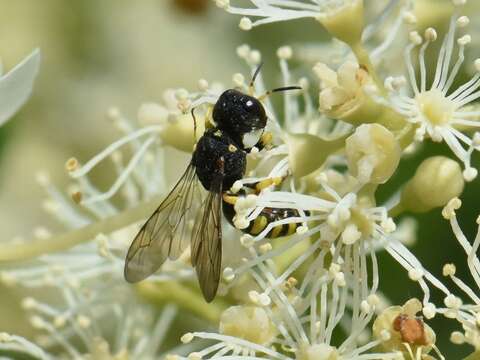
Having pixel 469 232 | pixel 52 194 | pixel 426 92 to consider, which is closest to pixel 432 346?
pixel 426 92

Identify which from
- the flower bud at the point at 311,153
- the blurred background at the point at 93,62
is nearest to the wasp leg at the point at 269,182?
the flower bud at the point at 311,153

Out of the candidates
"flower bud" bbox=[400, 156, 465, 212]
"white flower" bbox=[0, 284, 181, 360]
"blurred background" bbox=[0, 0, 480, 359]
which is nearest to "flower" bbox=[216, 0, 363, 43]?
"flower bud" bbox=[400, 156, 465, 212]

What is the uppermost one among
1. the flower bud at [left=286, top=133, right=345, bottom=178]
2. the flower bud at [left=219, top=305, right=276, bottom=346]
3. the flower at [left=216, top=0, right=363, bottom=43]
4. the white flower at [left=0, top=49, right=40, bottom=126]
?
the flower at [left=216, top=0, right=363, bottom=43]

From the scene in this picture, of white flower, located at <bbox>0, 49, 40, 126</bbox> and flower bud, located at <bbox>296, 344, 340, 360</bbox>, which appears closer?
flower bud, located at <bbox>296, 344, 340, 360</bbox>

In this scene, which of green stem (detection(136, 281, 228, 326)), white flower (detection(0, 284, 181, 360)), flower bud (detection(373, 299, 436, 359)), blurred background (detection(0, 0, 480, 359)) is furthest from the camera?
blurred background (detection(0, 0, 480, 359))

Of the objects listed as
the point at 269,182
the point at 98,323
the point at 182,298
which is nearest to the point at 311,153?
the point at 269,182

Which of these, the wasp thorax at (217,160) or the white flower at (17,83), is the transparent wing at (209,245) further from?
the white flower at (17,83)

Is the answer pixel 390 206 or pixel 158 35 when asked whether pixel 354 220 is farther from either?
pixel 158 35

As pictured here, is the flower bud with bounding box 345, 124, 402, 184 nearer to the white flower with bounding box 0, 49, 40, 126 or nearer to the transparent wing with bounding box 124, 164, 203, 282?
the transparent wing with bounding box 124, 164, 203, 282
